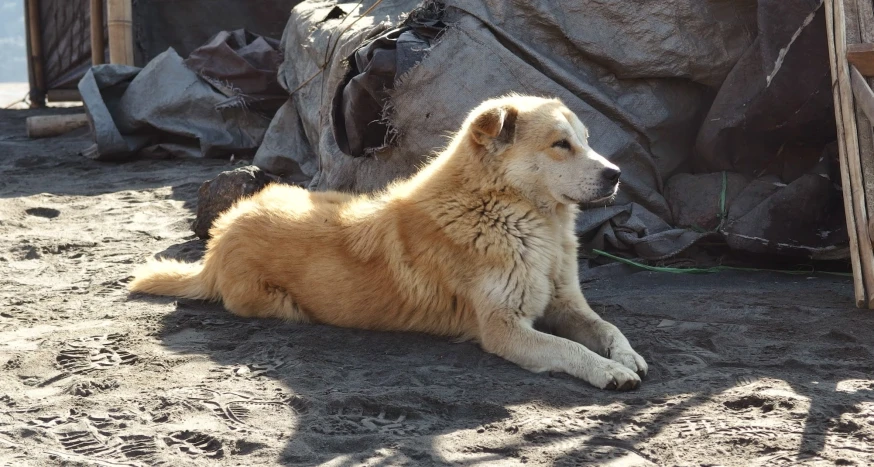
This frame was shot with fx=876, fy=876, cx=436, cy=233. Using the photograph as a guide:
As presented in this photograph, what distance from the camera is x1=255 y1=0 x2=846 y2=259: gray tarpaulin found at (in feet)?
19.0

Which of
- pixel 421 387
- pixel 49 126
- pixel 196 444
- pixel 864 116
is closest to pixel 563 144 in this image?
pixel 421 387

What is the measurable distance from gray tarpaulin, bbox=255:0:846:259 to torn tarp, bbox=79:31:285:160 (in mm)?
4028

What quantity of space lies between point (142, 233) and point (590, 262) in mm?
3793

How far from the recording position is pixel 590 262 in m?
5.97

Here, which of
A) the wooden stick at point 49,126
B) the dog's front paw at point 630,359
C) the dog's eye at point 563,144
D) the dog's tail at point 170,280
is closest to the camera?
the dog's front paw at point 630,359

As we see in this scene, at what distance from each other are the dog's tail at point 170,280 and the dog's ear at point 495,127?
2.11 m

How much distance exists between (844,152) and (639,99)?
156cm

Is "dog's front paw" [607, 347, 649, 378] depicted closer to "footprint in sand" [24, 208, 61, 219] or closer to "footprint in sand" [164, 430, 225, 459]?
"footprint in sand" [164, 430, 225, 459]

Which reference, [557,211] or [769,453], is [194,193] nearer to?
[557,211]

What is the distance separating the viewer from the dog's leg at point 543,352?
385 cm

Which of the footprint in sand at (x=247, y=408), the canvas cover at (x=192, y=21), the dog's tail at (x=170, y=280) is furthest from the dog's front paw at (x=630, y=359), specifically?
the canvas cover at (x=192, y=21)

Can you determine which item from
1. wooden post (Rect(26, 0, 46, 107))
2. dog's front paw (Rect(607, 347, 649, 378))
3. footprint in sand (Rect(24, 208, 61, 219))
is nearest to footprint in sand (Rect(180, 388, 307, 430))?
dog's front paw (Rect(607, 347, 649, 378))

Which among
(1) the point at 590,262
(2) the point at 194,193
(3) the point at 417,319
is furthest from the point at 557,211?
(2) the point at 194,193

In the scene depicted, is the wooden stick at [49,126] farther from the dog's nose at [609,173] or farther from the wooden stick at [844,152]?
the wooden stick at [844,152]
